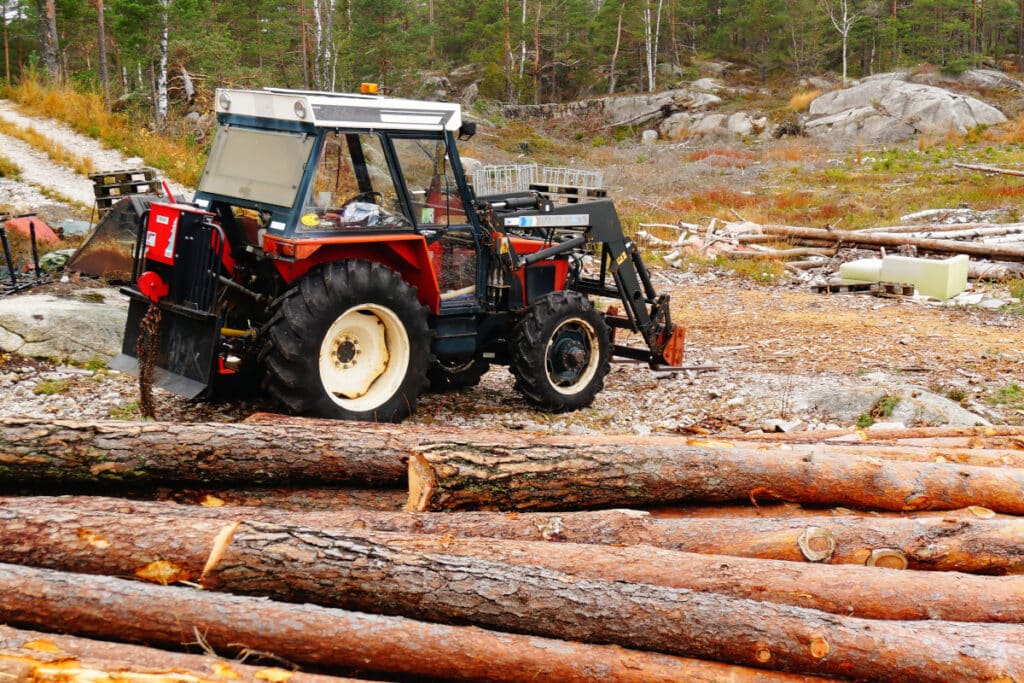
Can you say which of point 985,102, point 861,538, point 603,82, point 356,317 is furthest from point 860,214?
point 603,82

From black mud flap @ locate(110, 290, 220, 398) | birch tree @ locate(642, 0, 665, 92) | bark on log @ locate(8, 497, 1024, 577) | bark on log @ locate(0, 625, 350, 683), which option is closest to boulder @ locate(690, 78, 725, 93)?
birch tree @ locate(642, 0, 665, 92)

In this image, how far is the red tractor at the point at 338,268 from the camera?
681 cm

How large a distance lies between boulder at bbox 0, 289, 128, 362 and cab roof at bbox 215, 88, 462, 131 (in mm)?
2821

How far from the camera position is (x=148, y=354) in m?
6.85

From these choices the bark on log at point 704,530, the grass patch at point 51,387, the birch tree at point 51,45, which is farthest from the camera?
the birch tree at point 51,45

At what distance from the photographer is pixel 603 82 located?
5619 centimetres

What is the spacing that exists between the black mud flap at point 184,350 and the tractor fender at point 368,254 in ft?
2.10

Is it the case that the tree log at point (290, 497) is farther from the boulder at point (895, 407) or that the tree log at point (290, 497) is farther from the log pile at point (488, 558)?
the boulder at point (895, 407)

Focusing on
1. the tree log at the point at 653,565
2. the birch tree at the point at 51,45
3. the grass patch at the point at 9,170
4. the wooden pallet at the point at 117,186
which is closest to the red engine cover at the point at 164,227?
the tree log at the point at 653,565

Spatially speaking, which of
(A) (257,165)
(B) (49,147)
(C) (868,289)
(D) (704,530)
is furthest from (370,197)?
(B) (49,147)

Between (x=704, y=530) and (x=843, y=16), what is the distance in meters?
56.2

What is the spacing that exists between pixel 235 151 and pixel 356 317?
1.66m

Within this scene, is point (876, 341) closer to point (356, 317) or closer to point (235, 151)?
point (356, 317)

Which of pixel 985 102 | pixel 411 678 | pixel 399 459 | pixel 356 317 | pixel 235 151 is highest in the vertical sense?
pixel 985 102
